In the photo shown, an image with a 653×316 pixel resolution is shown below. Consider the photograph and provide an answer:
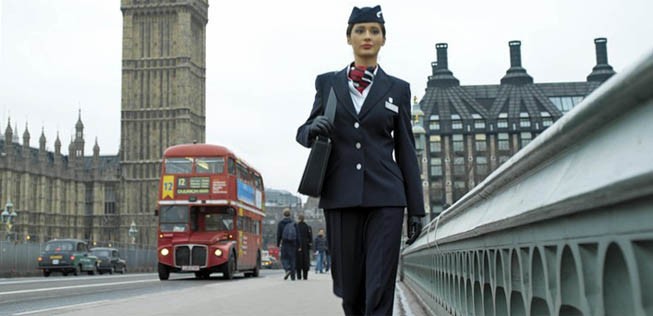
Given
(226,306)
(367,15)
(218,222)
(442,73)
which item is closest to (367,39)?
(367,15)

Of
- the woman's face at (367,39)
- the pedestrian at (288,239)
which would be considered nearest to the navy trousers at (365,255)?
the woman's face at (367,39)

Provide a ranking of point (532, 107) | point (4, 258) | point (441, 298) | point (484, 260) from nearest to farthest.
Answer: point (484, 260) < point (441, 298) < point (4, 258) < point (532, 107)

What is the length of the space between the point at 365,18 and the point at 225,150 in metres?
17.3

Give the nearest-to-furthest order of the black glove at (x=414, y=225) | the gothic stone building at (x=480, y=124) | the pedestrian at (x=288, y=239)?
the black glove at (x=414, y=225) < the pedestrian at (x=288, y=239) < the gothic stone building at (x=480, y=124)

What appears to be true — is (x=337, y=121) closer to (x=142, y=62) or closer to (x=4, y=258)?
(x=4, y=258)

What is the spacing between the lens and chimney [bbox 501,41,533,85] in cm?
8944

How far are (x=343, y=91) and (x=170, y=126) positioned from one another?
88782 mm

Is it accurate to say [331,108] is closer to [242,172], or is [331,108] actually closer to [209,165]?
[209,165]

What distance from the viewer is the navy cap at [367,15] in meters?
3.70

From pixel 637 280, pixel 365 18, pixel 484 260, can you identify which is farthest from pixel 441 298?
pixel 637 280

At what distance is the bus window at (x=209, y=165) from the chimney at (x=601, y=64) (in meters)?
74.8

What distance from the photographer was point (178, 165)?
2062cm

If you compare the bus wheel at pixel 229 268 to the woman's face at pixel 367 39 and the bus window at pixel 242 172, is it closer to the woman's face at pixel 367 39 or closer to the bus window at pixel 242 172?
the bus window at pixel 242 172

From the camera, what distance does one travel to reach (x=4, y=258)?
24703mm
